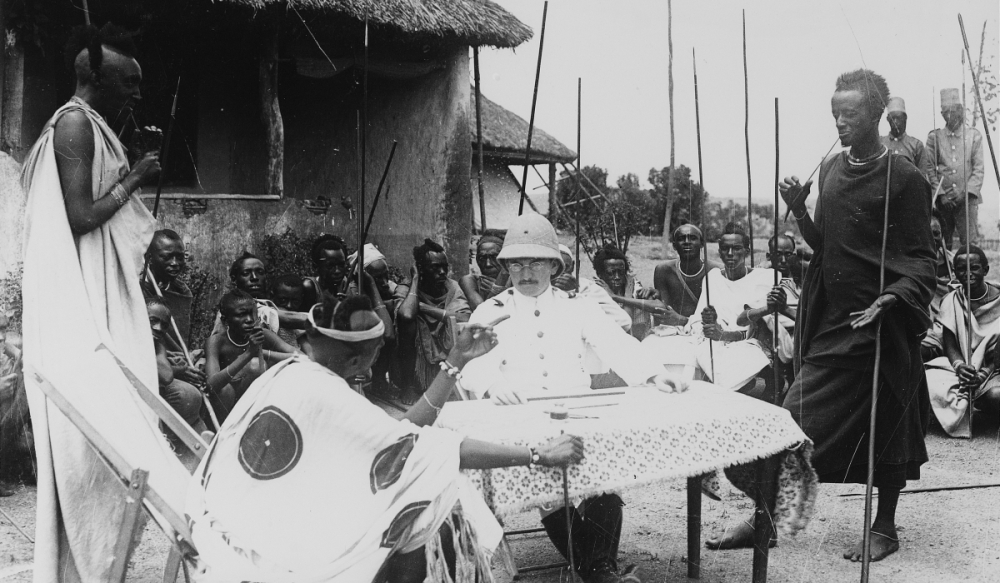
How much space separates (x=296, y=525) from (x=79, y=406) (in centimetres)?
106

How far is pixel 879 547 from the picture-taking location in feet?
14.1

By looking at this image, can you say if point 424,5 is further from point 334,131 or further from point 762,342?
point 762,342

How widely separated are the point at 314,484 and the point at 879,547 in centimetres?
293

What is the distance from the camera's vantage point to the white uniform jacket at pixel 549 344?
400 cm

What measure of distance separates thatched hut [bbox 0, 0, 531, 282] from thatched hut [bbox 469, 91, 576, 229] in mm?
4300

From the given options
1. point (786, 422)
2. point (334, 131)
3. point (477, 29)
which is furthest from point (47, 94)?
point (786, 422)

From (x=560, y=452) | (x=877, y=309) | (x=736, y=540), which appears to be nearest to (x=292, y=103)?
(x=736, y=540)

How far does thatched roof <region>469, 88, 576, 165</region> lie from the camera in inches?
556

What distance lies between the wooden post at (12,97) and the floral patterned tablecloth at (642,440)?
532 cm

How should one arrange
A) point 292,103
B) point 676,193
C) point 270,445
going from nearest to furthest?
point 270,445
point 292,103
point 676,193

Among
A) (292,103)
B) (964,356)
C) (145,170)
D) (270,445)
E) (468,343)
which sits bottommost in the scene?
(964,356)

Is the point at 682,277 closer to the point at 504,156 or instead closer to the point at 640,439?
the point at 640,439

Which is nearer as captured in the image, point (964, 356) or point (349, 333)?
point (349, 333)

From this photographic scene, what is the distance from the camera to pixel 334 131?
33.4ft
